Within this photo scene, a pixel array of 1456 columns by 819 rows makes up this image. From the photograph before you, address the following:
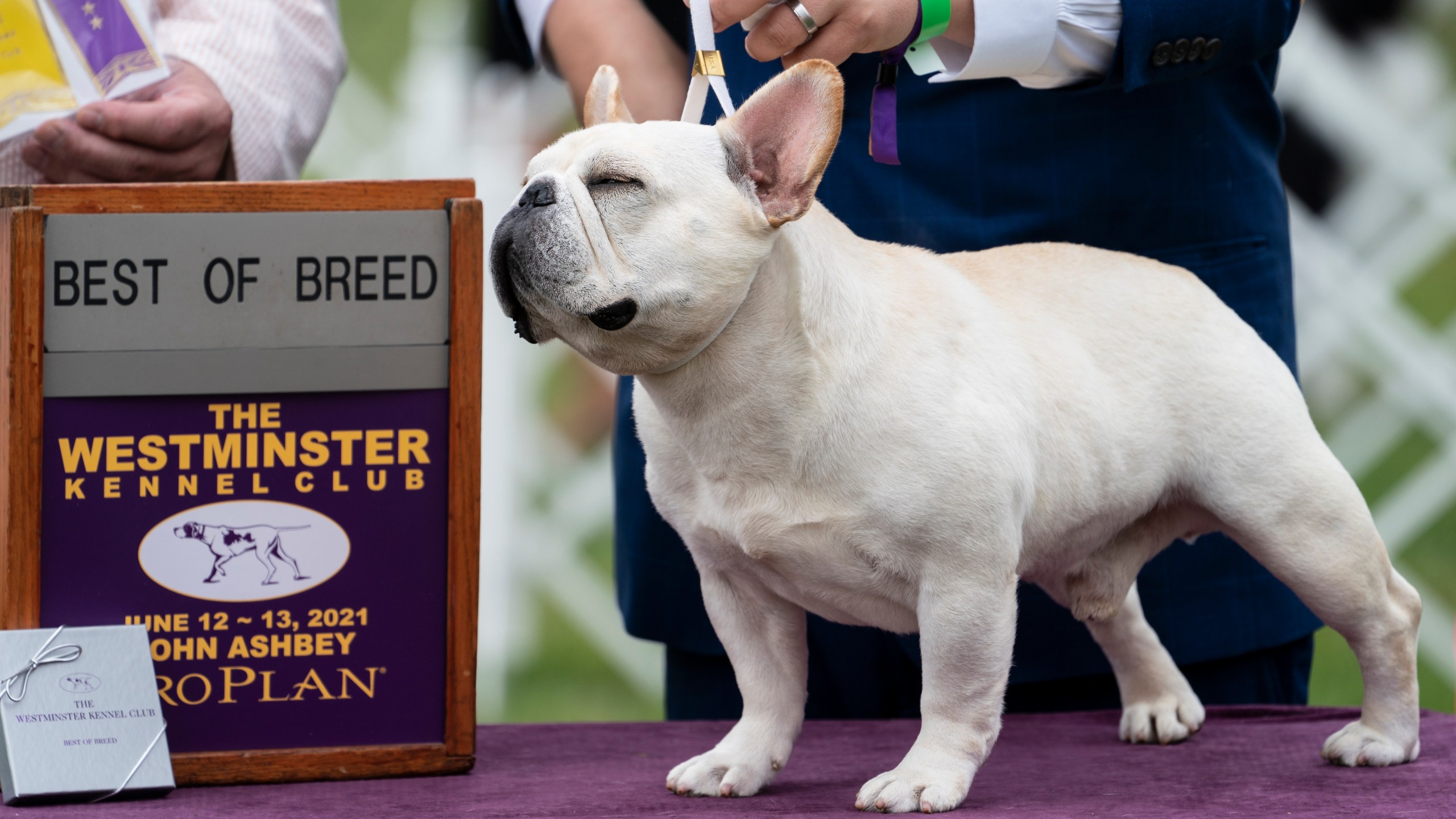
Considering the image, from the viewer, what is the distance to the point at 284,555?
972 mm

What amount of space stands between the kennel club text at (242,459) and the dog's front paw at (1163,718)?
616 mm

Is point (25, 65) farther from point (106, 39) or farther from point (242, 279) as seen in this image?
point (242, 279)

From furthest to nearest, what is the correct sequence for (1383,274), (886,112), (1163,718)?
(1383,274)
(1163,718)
(886,112)

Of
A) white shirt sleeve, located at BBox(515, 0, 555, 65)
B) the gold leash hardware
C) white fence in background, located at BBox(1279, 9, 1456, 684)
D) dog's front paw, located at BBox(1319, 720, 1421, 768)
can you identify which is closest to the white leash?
the gold leash hardware

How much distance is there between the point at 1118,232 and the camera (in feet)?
4.01

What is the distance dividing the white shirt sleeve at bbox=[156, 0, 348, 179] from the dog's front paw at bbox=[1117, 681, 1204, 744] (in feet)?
3.07

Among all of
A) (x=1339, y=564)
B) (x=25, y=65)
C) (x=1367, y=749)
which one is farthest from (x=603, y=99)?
(x=1367, y=749)

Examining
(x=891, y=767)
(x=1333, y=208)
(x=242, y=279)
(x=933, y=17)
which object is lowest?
(x=891, y=767)

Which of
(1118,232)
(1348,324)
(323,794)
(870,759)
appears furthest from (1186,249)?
(1348,324)

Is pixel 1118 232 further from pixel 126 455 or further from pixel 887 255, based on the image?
pixel 126 455

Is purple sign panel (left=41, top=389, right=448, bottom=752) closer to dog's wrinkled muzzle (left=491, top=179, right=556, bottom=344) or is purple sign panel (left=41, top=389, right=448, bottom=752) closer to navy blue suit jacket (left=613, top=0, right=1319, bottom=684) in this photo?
dog's wrinkled muzzle (left=491, top=179, right=556, bottom=344)

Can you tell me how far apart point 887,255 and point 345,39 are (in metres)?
1.68

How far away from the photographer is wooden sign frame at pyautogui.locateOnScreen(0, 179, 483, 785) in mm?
926

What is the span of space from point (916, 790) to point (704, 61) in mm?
479
